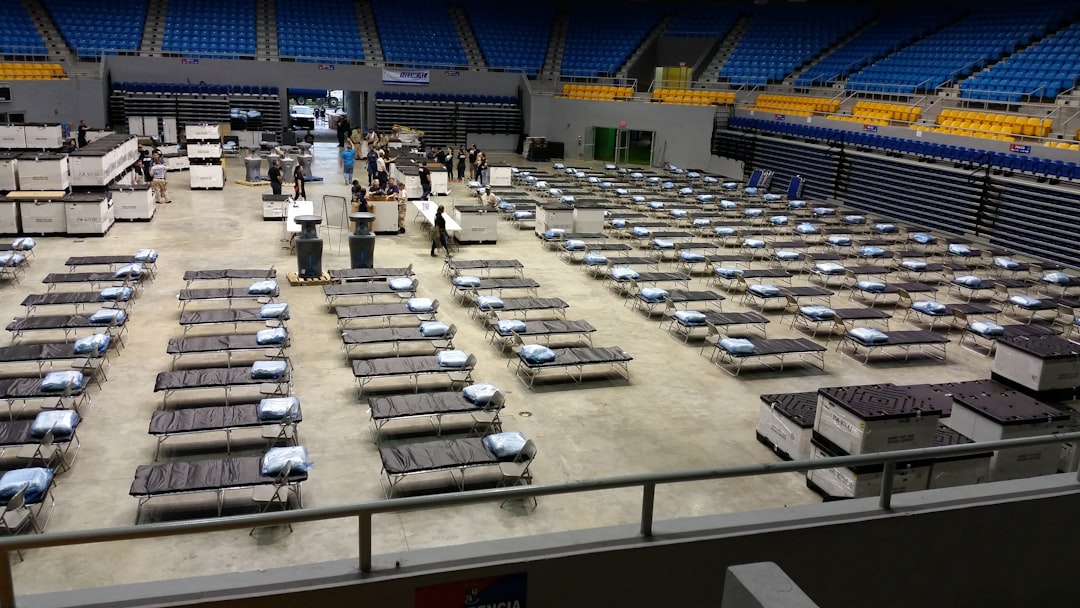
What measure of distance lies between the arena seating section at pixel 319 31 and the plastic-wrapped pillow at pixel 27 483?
34.4m

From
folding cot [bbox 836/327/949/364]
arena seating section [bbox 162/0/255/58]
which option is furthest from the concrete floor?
arena seating section [bbox 162/0/255/58]

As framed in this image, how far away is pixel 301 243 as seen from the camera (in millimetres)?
16141

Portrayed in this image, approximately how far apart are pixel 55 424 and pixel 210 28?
3540 centimetres

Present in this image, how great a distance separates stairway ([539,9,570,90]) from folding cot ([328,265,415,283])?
1136 inches

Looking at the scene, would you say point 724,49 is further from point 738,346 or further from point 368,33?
point 738,346

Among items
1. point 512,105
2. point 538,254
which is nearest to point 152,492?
point 538,254

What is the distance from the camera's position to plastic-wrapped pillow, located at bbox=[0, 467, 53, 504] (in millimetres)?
7535

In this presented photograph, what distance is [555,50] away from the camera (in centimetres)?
4484

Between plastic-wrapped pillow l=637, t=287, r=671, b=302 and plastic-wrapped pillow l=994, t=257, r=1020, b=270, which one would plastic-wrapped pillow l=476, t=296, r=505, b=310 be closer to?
plastic-wrapped pillow l=637, t=287, r=671, b=302

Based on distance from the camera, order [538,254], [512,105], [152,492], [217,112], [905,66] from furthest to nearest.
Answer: [512,105], [217,112], [905,66], [538,254], [152,492]

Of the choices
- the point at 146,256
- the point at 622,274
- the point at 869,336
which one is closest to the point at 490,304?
the point at 622,274

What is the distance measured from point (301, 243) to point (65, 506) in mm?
8563

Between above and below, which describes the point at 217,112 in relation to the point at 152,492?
above

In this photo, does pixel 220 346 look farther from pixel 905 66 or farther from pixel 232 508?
pixel 905 66
